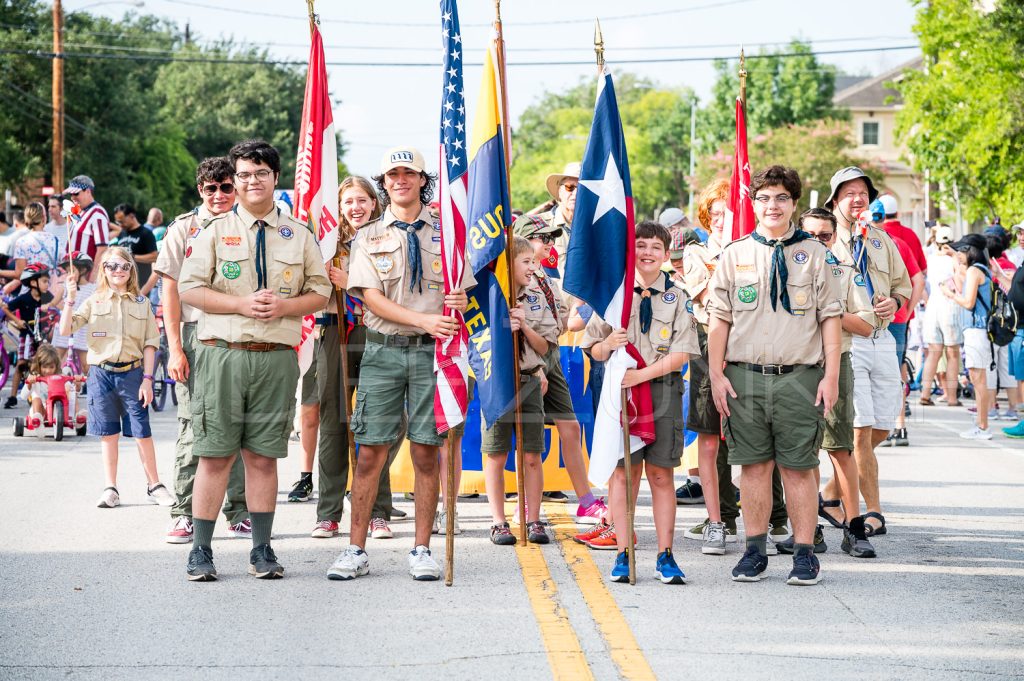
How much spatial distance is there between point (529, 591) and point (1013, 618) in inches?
96.5

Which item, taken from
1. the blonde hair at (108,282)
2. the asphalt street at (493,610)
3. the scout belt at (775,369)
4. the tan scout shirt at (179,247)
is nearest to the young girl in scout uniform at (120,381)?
the blonde hair at (108,282)

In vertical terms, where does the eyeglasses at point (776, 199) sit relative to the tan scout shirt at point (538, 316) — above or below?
above

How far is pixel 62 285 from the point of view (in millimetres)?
17562

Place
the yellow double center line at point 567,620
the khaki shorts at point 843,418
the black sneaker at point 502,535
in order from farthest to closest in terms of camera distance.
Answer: the black sneaker at point 502,535, the khaki shorts at point 843,418, the yellow double center line at point 567,620

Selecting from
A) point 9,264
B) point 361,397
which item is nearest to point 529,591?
point 361,397

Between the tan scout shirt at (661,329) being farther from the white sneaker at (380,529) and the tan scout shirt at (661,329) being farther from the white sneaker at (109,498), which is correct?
the white sneaker at (109,498)

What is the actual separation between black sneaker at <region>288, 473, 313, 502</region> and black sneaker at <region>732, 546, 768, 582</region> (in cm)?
395

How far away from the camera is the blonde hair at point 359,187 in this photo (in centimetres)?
866

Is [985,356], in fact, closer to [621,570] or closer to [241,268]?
[621,570]

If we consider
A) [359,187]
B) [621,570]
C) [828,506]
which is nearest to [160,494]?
[359,187]

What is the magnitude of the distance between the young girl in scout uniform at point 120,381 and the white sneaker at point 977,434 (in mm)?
9013

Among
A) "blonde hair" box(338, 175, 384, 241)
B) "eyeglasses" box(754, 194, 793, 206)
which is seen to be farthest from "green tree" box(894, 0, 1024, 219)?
"eyeglasses" box(754, 194, 793, 206)

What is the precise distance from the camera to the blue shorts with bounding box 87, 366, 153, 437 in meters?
9.57

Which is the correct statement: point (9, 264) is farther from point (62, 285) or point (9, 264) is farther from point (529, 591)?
point (529, 591)
